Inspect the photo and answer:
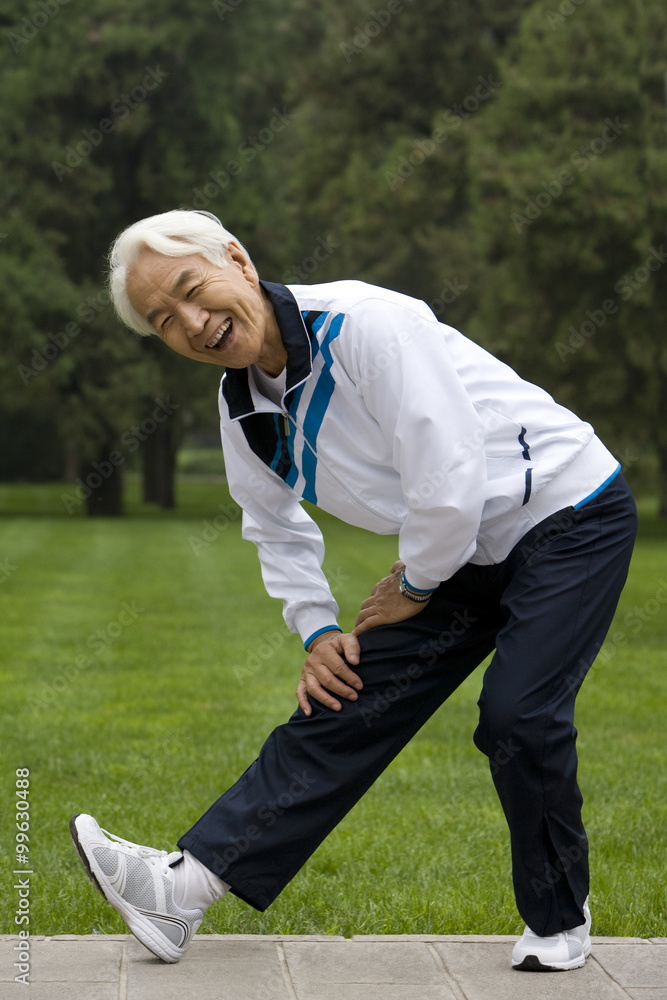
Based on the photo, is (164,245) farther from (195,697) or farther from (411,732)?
(195,697)

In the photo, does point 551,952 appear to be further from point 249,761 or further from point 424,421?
point 249,761

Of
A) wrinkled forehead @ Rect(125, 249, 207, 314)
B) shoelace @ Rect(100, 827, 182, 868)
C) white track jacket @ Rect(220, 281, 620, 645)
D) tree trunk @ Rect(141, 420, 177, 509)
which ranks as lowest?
tree trunk @ Rect(141, 420, 177, 509)

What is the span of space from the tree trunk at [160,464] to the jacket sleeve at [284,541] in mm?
29588

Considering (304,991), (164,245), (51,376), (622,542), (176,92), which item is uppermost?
(164,245)

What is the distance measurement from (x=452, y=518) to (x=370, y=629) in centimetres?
54

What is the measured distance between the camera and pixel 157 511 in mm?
33969

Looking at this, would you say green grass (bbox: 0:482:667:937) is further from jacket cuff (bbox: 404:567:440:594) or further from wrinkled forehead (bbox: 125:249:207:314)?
wrinkled forehead (bbox: 125:249:207:314)

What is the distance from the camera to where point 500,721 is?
114 inches

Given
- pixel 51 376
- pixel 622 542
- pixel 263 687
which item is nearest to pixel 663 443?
pixel 51 376

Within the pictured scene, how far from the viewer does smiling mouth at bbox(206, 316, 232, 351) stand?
294cm

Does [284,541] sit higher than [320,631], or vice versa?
[284,541]

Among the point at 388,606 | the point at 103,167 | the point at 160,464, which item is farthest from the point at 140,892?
the point at 160,464

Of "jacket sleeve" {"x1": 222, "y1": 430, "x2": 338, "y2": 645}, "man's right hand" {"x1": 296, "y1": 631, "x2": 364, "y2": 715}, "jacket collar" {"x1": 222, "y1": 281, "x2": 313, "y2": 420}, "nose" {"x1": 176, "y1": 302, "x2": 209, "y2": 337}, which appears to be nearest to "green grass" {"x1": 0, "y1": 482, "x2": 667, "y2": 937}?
"man's right hand" {"x1": 296, "y1": 631, "x2": 364, "y2": 715}

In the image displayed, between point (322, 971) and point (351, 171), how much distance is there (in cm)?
2694
